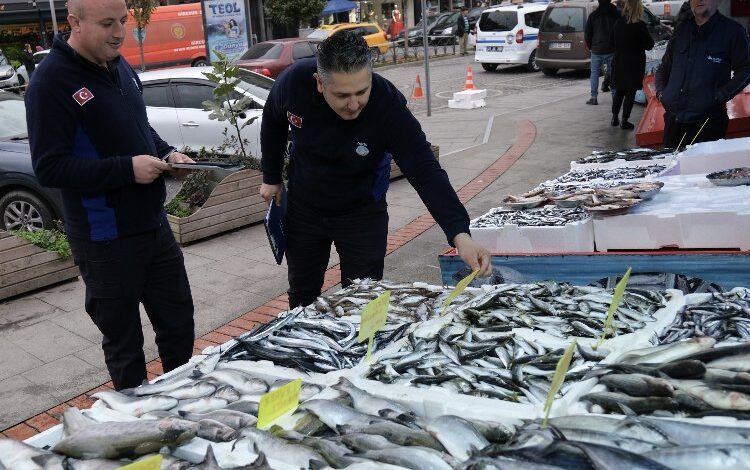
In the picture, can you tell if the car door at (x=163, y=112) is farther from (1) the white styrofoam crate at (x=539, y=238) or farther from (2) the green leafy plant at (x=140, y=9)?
(2) the green leafy plant at (x=140, y=9)

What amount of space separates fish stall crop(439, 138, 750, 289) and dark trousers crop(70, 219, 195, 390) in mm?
1860

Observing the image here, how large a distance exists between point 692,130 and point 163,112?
713 cm

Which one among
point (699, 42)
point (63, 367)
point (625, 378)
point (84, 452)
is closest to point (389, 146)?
point (625, 378)

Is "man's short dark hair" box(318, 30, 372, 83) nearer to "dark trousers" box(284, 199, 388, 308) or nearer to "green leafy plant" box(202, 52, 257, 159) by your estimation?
"dark trousers" box(284, 199, 388, 308)

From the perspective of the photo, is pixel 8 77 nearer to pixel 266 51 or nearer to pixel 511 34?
pixel 266 51

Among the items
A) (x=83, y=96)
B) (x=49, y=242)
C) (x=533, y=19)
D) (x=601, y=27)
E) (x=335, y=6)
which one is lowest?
(x=49, y=242)

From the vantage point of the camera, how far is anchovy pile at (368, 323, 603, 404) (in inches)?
104

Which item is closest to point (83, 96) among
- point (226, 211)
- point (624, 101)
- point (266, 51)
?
point (226, 211)

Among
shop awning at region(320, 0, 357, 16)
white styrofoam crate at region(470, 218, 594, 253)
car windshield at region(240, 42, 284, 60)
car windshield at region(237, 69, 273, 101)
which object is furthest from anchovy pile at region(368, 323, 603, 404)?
shop awning at region(320, 0, 357, 16)

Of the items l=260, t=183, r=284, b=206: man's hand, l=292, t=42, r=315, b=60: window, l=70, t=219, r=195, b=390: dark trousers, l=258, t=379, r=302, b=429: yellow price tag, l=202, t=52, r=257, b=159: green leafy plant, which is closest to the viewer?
l=258, t=379, r=302, b=429: yellow price tag

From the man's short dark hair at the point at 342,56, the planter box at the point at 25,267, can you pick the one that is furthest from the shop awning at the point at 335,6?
the man's short dark hair at the point at 342,56

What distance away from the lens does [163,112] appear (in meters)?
10.5

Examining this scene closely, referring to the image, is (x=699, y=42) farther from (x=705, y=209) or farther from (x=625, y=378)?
(x=625, y=378)

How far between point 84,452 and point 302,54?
17.7m
